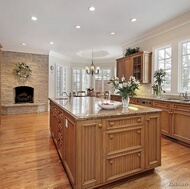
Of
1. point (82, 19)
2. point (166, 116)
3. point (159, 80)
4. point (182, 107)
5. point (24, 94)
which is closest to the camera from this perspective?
point (182, 107)

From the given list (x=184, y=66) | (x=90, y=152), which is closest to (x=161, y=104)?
(x=184, y=66)

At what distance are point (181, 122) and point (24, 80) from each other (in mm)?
6458

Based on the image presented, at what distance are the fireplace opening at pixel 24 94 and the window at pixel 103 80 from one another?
162 inches

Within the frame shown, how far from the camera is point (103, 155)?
1.82m

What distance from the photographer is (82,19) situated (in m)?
3.91

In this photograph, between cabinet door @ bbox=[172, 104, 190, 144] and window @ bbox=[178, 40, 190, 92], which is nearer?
cabinet door @ bbox=[172, 104, 190, 144]

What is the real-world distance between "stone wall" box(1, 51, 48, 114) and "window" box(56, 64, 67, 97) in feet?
2.46

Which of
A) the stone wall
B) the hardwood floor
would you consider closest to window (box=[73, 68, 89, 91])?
the stone wall

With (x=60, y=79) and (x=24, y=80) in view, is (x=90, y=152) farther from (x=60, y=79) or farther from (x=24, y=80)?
(x=60, y=79)

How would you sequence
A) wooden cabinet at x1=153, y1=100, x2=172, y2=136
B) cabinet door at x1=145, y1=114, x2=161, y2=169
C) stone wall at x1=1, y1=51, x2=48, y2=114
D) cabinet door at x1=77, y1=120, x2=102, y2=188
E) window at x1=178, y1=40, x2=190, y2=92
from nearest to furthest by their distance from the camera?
1. cabinet door at x1=77, y1=120, x2=102, y2=188
2. cabinet door at x1=145, y1=114, x2=161, y2=169
3. wooden cabinet at x1=153, y1=100, x2=172, y2=136
4. window at x1=178, y1=40, x2=190, y2=92
5. stone wall at x1=1, y1=51, x2=48, y2=114

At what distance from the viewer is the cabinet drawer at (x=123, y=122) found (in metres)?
1.85

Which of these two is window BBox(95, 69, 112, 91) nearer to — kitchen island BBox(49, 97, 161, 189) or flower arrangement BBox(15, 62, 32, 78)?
flower arrangement BBox(15, 62, 32, 78)

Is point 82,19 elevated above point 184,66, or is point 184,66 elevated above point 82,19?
point 82,19

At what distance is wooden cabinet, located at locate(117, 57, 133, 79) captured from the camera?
538 cm
